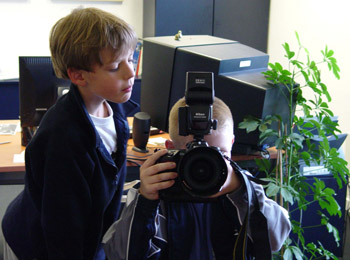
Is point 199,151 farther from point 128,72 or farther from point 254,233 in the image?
point 128,72

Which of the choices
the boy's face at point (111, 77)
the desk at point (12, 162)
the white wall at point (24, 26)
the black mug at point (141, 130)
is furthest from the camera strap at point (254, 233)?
the white wall at point (24, 26)

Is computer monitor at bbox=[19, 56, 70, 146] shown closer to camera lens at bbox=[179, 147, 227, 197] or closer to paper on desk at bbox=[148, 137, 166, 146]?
paper on desk at bbox=[148, 137, 166, 146]

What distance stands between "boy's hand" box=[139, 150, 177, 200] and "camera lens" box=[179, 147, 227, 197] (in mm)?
47

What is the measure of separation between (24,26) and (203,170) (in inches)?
127

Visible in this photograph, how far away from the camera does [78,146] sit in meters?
1.17

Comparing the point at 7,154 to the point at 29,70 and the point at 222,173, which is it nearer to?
the point at 29,70

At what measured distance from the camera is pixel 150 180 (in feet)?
3.39

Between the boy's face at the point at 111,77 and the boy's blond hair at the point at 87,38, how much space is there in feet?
0.05

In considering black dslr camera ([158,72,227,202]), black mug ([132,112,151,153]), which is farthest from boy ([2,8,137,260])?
black mug ([132,112,151,153])

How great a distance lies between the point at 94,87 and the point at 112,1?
9.45 ft

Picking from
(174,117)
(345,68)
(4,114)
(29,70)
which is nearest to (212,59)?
(174,117)

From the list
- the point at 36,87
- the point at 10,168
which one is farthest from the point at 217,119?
the point at 36,87

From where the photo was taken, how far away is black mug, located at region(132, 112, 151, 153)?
2002mm

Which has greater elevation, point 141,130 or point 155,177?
point 155,177
